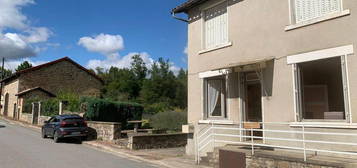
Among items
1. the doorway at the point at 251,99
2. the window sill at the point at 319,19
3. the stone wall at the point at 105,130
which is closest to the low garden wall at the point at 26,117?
the stone wall at the point at 105,130

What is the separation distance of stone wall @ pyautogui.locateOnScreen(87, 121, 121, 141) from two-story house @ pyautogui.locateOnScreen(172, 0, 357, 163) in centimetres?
611

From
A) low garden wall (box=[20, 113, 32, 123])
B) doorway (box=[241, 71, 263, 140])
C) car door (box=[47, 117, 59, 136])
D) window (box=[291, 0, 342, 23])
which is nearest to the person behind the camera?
window (box=[291, 0, 342, 23])

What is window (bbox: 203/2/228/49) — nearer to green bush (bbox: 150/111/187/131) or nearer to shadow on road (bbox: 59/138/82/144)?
shadow on road (bbox: 59/138/82/144)

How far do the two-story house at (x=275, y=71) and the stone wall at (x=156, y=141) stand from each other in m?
3.23

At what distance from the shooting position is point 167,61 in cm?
7600

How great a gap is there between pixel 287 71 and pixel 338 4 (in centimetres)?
217

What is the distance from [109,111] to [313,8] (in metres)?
19.1

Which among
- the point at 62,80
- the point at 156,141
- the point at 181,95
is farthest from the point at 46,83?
the point at 156,141

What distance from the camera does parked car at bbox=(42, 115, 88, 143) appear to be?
1695 centimetres

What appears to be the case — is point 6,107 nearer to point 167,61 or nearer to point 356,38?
point 167,61

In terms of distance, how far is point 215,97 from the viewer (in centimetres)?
1127

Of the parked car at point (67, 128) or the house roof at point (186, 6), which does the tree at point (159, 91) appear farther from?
the house roof at point (186, 6)

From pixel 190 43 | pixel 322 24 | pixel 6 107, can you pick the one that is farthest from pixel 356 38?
pixel 6 107

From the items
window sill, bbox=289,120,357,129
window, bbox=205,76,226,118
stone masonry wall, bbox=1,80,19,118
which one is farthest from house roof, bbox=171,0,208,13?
stone masonry wall, bbox=1,80,19,118
